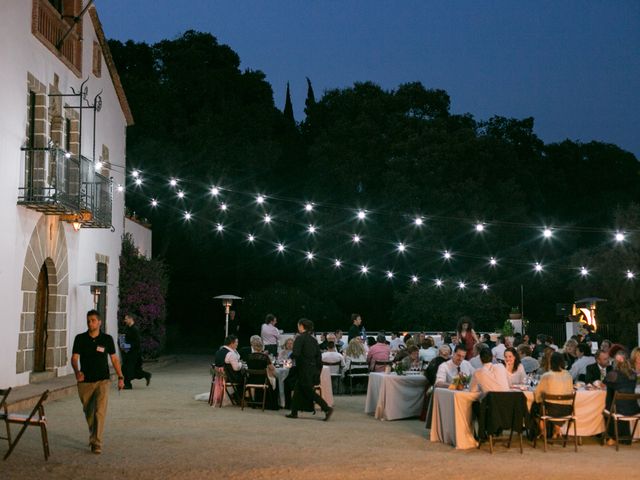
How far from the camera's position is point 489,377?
9898 mm

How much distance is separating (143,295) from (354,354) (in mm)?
9689

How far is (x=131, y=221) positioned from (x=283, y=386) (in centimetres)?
1286

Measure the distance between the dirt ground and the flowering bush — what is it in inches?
433

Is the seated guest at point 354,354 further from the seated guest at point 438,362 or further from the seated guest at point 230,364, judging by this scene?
the seated guest at point 438,362

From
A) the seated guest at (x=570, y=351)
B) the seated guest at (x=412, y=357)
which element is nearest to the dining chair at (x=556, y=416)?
the seated guest at (x=570, y=351)

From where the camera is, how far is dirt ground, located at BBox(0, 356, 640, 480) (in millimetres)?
8195

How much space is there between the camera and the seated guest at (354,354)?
17.0 meters

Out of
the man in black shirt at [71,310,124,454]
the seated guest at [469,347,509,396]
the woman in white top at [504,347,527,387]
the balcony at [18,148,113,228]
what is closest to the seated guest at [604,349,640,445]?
the woman in white top at [504,347,527,387]

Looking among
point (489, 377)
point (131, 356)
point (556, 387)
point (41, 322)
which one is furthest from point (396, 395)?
point (41, 322)

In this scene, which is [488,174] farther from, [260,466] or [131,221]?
[260,466]

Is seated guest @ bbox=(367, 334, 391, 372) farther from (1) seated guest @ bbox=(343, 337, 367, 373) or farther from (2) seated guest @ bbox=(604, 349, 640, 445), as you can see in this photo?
(2) seated guest @ bbox=(604, 349, 640, 445)

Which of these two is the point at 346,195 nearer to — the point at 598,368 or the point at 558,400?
the point at 598,368

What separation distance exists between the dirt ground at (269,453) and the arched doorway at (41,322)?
395 cm

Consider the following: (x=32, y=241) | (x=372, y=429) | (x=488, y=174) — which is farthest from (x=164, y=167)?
(x=372, y=429)
